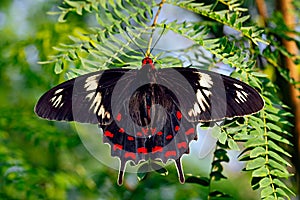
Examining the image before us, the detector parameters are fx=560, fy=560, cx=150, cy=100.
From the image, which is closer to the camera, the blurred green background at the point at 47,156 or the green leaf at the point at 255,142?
the green leaf at the point at 255,142

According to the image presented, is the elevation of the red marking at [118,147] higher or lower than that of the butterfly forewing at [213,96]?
lower

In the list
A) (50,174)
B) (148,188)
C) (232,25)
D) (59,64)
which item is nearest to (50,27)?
(50,174)

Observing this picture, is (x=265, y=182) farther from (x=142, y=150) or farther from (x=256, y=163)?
(x=142, y=150)

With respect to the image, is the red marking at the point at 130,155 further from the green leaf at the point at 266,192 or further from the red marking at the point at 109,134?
the green leaf at the point at 266,192

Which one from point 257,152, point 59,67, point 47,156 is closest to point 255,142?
point 257,152

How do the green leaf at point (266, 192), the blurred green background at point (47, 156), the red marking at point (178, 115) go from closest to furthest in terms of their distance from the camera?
1. the green leaf at point (266, 192)
2. the red marking at point (178, 115)
3. the blurred green background at point (47, 156)

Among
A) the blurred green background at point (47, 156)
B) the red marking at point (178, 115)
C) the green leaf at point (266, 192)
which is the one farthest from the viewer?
the blurred green background at point (47, 156)

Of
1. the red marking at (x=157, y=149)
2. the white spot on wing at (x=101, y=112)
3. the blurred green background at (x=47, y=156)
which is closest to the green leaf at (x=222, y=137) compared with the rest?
the red marking at (x=157, y=149)

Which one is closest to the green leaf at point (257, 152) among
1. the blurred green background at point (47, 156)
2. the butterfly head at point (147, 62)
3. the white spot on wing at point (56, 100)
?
the butterfly head at point (147, 62)
